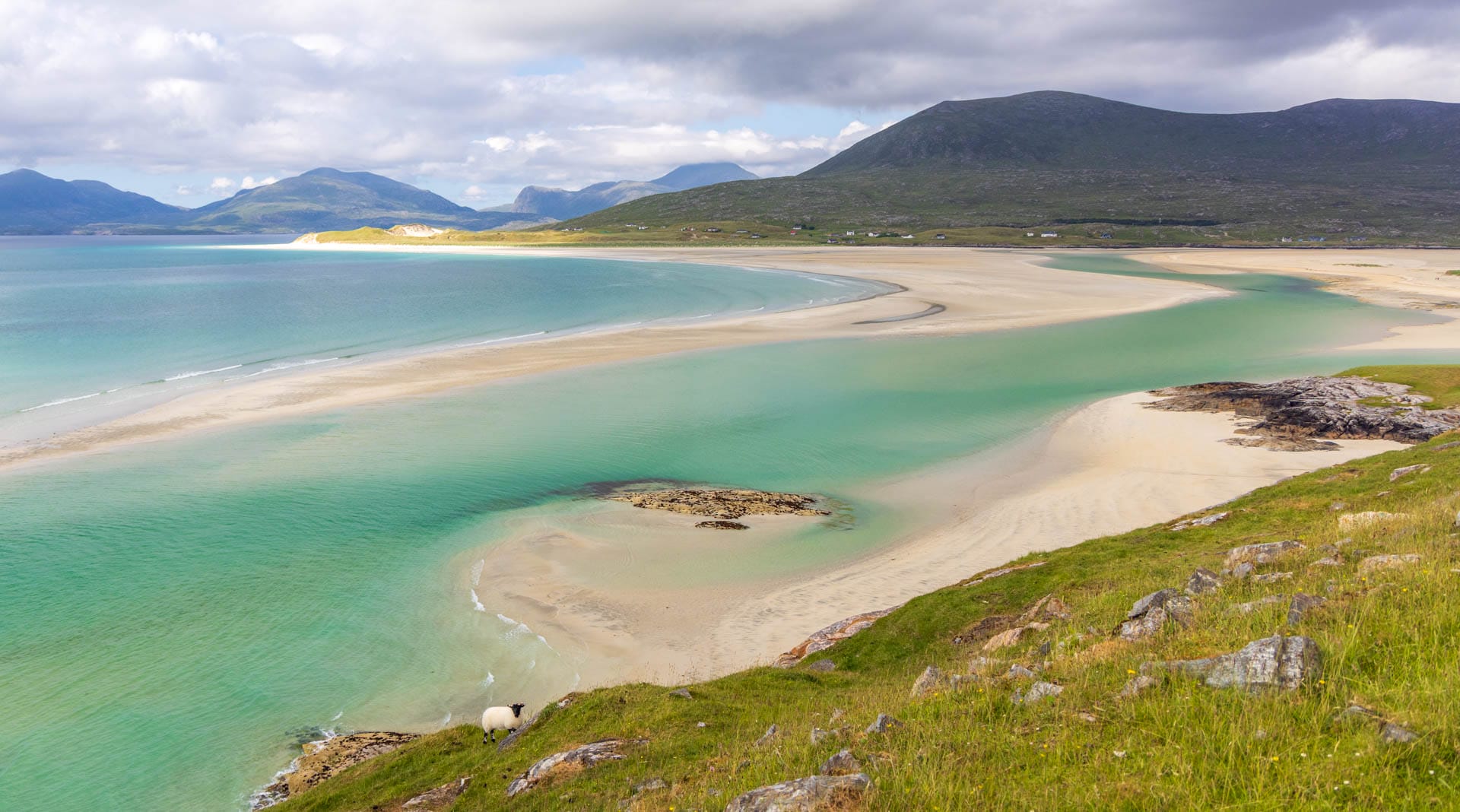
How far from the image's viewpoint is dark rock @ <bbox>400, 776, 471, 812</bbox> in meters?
11.3

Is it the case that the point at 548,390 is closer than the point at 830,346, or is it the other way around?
the point at 548,390

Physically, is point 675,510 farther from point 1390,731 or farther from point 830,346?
point 830,346

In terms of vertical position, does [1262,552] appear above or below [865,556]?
above

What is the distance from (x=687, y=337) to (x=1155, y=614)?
58.3 meters

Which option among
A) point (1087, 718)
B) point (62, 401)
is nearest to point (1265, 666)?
point (1087, 718)

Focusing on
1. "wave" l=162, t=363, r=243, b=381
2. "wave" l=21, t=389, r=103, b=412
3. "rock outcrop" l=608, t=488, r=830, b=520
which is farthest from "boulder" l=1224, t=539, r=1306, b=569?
"wave" l=162, t=363, r=243, b=381

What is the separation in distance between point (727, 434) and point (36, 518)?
27.4 meters

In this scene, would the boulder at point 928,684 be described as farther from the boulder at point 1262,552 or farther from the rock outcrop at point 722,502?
the rock outcrop at point 722,502

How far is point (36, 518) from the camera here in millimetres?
27766

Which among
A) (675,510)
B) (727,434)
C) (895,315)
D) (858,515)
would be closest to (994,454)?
(858,515)

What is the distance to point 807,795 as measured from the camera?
7.73 metres

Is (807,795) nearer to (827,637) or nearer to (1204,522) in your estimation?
(827,637)

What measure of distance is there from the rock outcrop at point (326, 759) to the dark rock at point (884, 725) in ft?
33.1

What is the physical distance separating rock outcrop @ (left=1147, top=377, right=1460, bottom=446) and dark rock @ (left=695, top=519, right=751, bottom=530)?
81.8 feet
